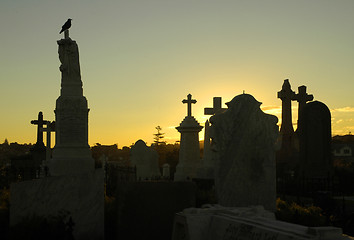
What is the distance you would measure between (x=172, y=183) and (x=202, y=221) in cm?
224

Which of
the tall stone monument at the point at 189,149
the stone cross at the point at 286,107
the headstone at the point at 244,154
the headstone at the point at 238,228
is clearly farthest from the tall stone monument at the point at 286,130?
the headstone at the point at 238,228

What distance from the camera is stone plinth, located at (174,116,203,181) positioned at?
21.7 m

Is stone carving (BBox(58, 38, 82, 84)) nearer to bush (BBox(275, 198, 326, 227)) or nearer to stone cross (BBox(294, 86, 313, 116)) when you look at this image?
bush (BBox(275, 198, 326, 227))

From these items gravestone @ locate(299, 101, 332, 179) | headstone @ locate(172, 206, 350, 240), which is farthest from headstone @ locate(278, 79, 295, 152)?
headstone @ locate(172, 206, 350, 240)

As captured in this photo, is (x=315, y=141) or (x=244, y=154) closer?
(x=244, y=154)

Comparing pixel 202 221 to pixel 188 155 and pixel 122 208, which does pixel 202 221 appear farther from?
pixel 188 155

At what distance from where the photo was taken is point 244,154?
9.71 metres

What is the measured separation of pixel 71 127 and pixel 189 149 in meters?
6.09

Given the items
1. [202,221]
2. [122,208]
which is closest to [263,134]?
[122,208]

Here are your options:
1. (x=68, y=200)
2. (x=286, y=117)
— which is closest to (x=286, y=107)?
(x=286, y=117)

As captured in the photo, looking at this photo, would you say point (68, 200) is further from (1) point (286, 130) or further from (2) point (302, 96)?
(1) point (286, 130)

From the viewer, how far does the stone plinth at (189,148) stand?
71.3 ft

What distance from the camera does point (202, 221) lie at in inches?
242

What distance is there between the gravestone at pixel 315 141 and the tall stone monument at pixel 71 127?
8.25 m
